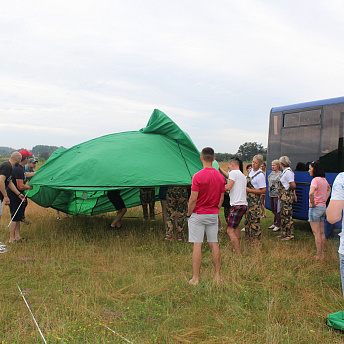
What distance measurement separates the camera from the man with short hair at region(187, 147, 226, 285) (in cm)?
461

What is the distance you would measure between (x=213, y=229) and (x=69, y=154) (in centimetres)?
478

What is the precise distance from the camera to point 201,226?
15.4 ft

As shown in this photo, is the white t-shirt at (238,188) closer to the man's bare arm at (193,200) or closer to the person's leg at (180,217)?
the man's bare arm at (193,200)

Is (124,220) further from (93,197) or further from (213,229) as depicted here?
(213,229)

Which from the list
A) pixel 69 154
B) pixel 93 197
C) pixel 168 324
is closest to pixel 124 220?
pixel 93 197

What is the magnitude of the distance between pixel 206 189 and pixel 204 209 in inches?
11.0

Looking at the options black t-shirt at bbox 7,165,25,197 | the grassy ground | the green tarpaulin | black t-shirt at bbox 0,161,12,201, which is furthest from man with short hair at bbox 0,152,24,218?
the grassy ground

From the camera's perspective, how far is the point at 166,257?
5879 mm

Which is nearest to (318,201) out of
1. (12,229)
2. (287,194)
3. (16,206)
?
Answer: (287,194)

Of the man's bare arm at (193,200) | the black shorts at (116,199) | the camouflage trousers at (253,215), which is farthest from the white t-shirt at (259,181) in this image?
the black shorts at (116,199)

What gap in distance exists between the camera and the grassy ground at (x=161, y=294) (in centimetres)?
340

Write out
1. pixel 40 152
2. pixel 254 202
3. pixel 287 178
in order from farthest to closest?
pixel 40 152 → pixel 287 178 → pixel 254 202

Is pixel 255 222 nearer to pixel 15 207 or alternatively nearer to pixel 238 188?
pixel 238 188

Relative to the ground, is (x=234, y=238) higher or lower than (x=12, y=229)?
higher
